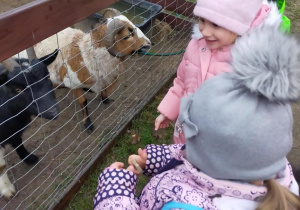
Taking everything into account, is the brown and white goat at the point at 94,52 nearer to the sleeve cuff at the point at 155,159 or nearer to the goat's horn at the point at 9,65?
the goat's horn at the point at 9,65

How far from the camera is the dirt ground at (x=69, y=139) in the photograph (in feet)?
7.86

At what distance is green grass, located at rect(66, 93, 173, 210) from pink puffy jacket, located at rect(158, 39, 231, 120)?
2.91 ft

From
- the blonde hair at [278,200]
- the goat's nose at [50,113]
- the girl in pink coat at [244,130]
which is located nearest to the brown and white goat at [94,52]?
the goat's nose at [50,113]

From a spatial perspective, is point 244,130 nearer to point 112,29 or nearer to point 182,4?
point 112,29

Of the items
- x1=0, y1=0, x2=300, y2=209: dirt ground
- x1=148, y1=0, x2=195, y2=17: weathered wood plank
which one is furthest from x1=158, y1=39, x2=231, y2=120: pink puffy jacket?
x1=148, y1=0, x2=195, y2=17: weathered wood plank

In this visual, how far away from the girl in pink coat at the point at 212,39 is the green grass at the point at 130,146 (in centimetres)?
89

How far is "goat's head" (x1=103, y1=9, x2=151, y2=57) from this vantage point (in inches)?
112

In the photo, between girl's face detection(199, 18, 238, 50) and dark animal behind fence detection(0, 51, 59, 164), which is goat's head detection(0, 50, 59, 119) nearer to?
dark animal behind fence detection(0, 51, 59, 164)

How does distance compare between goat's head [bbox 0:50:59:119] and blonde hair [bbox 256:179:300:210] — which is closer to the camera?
blonde hair [bbox 256:179:300:210]

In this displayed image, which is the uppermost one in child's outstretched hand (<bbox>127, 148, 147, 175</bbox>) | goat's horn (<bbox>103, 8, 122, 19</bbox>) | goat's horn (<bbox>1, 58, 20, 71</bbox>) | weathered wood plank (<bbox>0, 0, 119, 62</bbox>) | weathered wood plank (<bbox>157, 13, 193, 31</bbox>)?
weathered wood plank (<bbox>0, 0, 119, 62</bbox>)

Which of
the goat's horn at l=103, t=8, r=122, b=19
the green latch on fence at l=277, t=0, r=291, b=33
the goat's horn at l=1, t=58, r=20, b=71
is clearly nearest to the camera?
the green latch on fence at l=277, t=0, r=291, b=33

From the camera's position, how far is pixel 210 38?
173 centimetres

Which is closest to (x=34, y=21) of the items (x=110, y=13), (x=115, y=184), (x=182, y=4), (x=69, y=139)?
(x=115, y=184)

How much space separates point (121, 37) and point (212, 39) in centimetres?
143
